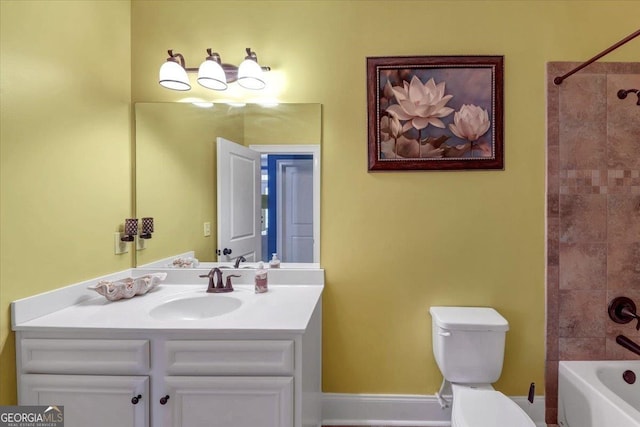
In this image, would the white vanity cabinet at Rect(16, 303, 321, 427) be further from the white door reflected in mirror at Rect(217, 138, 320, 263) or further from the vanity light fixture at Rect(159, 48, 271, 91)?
the vanity light fixture at Rect(159, 48, 271, 91)

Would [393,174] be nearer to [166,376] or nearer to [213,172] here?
[213,172]

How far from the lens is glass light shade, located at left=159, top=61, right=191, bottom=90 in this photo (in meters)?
1.75

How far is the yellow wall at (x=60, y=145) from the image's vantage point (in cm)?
125

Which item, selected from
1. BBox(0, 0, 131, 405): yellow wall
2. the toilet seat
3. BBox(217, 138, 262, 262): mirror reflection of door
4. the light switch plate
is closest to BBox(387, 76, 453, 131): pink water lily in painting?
BBox(217, 138, 262, 262): mirror reflection of door

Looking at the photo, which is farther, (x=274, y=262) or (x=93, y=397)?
(x=274, y=262)

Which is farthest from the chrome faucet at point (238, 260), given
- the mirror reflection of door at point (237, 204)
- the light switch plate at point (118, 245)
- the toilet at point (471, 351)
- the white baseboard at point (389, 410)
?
the toilet at point (471, 351)

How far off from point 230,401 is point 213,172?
4.01 feet

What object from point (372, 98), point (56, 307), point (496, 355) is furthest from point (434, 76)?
point (56, 307)

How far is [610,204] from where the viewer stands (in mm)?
1793

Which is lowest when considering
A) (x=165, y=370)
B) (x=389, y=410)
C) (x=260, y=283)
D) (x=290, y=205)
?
(x=389, y=410)

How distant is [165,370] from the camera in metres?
1.24

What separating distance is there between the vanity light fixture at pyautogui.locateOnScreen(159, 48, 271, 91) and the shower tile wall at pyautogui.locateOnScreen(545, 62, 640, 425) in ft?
5.36

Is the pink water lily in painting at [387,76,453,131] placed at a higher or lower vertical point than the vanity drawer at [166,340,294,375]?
higher

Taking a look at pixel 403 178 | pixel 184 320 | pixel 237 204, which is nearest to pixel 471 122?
pixel 403 178
